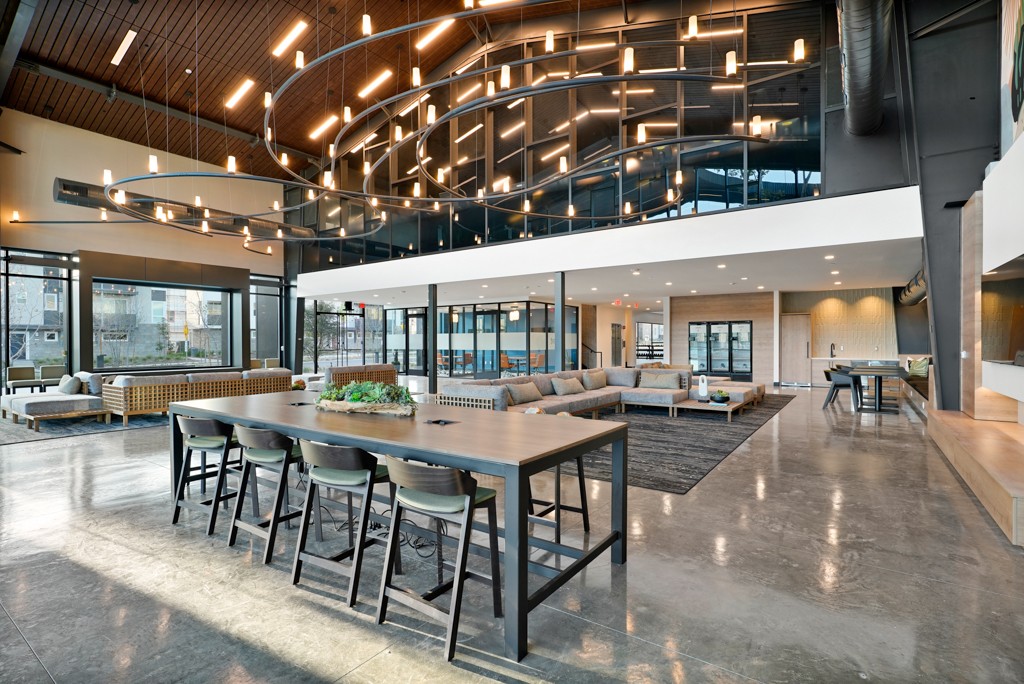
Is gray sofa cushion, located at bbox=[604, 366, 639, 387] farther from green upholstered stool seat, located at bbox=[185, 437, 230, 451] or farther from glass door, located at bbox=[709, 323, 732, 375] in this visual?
green upholstered stool seat, located at bbox=[185, 437, 230, 451]

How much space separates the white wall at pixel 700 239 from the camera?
7395 millimetres

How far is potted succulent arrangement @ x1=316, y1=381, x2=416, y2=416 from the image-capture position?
3443mm

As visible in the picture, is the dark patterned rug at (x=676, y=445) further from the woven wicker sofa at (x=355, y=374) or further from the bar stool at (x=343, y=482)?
the woven wicker sofa at (x=355, y=374)

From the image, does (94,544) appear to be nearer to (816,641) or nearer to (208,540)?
(208,540)

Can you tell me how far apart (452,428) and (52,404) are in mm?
8023

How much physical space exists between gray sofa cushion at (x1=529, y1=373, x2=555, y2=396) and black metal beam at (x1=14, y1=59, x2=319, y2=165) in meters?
9.61

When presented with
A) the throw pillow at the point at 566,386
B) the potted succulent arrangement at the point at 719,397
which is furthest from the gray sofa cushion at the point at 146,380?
the potted succulent arrangement at the point at 719,397

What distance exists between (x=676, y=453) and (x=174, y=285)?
13.5m

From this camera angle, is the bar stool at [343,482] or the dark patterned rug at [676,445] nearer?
the bar stool at [343,482]

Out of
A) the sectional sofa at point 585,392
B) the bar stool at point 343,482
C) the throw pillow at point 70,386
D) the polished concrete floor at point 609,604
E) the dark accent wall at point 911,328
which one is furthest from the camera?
the dark accent wall at point 911,328

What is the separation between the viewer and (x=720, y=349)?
14.9 metres

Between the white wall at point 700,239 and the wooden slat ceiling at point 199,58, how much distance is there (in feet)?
14.8

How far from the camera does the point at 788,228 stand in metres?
8.09

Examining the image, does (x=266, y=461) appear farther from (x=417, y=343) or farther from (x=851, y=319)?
(x=417, y=343)
